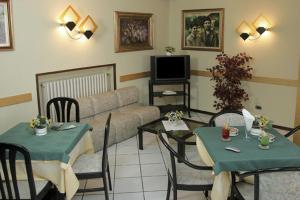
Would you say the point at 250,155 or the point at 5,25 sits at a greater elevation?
the point at 5,25

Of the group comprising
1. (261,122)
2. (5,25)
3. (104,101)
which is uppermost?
(5,25)

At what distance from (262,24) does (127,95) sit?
9.19 ft

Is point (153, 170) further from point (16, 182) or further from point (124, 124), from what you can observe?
point (16, 182)

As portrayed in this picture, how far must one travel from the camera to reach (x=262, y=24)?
563 centimetres

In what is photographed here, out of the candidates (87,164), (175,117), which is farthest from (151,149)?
(87,164)

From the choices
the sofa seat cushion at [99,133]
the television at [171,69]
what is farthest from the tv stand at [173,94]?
the sofa seat cushion at [99,133]

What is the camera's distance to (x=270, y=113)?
591 cm

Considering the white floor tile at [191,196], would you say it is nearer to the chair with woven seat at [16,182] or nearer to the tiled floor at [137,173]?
the tiled floor at [137,173]

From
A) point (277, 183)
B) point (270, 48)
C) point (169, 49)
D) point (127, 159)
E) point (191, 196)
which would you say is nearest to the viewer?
point (277, 183)

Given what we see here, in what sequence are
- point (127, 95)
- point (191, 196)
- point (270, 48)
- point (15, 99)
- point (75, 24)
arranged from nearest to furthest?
point (191, 196)
point (15, 99)
point (75, 24)
point (270, 48)
point (127, 95)

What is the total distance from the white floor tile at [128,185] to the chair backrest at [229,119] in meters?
1.15

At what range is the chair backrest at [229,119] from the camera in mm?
3682

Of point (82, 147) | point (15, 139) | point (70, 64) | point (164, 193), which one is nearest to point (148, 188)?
point (164, 193)

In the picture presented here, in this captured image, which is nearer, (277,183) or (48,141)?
(277,183)
